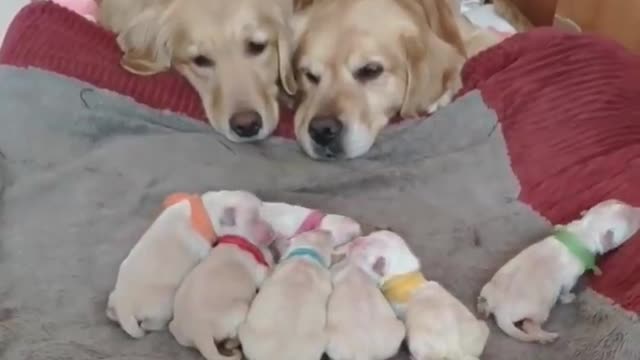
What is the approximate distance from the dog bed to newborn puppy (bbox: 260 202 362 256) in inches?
5.9

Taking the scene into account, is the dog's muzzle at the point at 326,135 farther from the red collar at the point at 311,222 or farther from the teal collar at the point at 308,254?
the teal collar at the point at 308,254

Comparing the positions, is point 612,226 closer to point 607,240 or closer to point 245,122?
point 607,240

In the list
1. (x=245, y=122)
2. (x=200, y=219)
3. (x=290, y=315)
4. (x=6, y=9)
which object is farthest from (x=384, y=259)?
(x=6, y=9)

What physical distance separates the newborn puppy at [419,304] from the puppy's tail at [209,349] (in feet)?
0.88

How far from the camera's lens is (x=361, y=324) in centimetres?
174

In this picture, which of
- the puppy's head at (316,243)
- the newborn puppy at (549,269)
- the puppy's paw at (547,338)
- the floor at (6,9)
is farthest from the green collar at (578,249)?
the floor at (6,9)

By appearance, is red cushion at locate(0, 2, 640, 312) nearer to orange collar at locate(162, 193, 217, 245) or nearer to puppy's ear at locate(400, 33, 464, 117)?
puppy's ear at locate(400, 33, 464, 117)

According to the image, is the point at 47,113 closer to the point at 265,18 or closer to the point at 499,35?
the point at 265,18

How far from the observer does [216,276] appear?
180 centimetres

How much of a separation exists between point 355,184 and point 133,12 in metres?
0.69

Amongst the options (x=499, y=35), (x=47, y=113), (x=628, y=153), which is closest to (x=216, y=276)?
(x=47, y=113)

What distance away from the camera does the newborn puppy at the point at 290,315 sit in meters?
1.69

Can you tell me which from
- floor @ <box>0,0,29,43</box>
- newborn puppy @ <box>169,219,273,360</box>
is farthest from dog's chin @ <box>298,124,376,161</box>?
floor @ <box>0,0,29,43</box>

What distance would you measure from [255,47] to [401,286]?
73 cm
